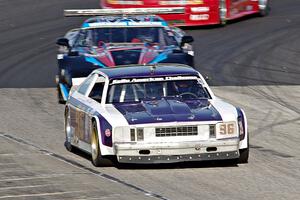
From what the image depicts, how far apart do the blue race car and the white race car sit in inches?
189

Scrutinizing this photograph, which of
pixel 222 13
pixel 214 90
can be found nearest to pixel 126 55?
pixel 214 90

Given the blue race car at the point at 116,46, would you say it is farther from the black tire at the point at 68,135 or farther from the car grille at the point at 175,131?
the car grille at the point at 175,131

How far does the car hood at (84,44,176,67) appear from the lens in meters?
19.4

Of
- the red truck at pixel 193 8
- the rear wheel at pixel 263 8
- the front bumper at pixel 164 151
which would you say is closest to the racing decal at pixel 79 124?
the front bumper at pixel 164 151

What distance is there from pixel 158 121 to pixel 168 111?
36 centimetres

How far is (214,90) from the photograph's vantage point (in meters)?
21.5

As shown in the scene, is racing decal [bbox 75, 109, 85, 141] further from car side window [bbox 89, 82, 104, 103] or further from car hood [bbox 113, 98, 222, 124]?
car hood [bbox 113, 98, 222, 124]

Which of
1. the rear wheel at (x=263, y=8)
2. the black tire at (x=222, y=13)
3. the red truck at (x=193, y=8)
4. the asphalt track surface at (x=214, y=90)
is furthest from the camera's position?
the rear wheel at (x=263, y=8)

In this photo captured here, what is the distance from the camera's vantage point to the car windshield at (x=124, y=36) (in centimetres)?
2073

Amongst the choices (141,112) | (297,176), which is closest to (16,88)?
(141,112)

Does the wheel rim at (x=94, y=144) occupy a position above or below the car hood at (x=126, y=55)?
above

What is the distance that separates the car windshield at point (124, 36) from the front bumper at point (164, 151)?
7.67 meters

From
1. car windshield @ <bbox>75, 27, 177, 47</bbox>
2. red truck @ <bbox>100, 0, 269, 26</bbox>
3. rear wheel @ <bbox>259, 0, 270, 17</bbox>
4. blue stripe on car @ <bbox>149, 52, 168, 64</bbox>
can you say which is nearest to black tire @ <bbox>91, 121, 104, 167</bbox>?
blue stripe on car @ <bbox>149, 52, 168, 64</bbox>

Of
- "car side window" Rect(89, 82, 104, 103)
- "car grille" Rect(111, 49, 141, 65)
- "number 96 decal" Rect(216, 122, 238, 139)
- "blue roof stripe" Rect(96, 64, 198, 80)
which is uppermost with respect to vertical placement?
"blue roof stripe" Rect(96, 64, 198, 80)
